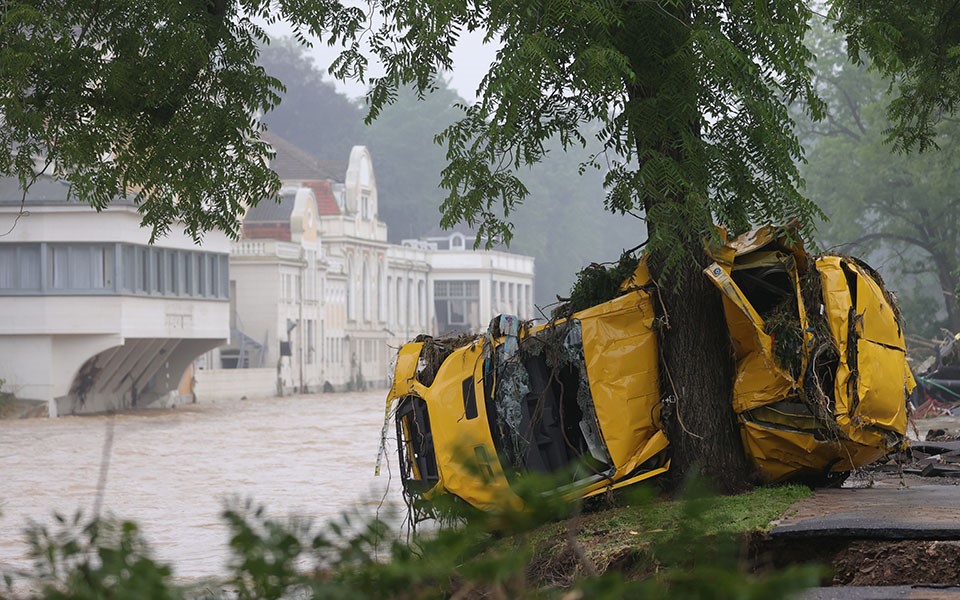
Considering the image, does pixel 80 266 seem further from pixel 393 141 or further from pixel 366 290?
pixel 393 141

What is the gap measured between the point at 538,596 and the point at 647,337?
24.3ft

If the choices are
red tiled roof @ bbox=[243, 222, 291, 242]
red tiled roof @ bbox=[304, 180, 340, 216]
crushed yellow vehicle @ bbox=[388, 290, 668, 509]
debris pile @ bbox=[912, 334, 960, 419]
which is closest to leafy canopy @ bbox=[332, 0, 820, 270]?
crushed yellow vehicle @ bbox=[388, 290, 668, 509]

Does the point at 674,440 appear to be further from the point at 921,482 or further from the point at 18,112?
the point at 18,112

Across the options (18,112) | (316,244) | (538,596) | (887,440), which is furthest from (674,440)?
(316,244)

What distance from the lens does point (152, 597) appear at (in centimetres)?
330

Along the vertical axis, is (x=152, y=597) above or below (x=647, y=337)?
below

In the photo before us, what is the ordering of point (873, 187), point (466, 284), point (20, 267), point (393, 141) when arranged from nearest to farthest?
point (20, 267) → point (873, 187) → point (466, 284) → point (393, 141)

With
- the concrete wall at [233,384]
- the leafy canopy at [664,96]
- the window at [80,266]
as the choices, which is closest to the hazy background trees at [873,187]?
the window at [80,266]

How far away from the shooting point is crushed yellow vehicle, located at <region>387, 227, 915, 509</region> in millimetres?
10297

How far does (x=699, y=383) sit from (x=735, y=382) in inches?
11.5

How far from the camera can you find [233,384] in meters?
64.8

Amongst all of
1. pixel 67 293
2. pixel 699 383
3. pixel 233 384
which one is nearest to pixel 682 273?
pixel 699 383

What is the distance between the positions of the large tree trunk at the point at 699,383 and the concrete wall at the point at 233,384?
50882mm

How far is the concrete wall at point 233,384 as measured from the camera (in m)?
61.2
